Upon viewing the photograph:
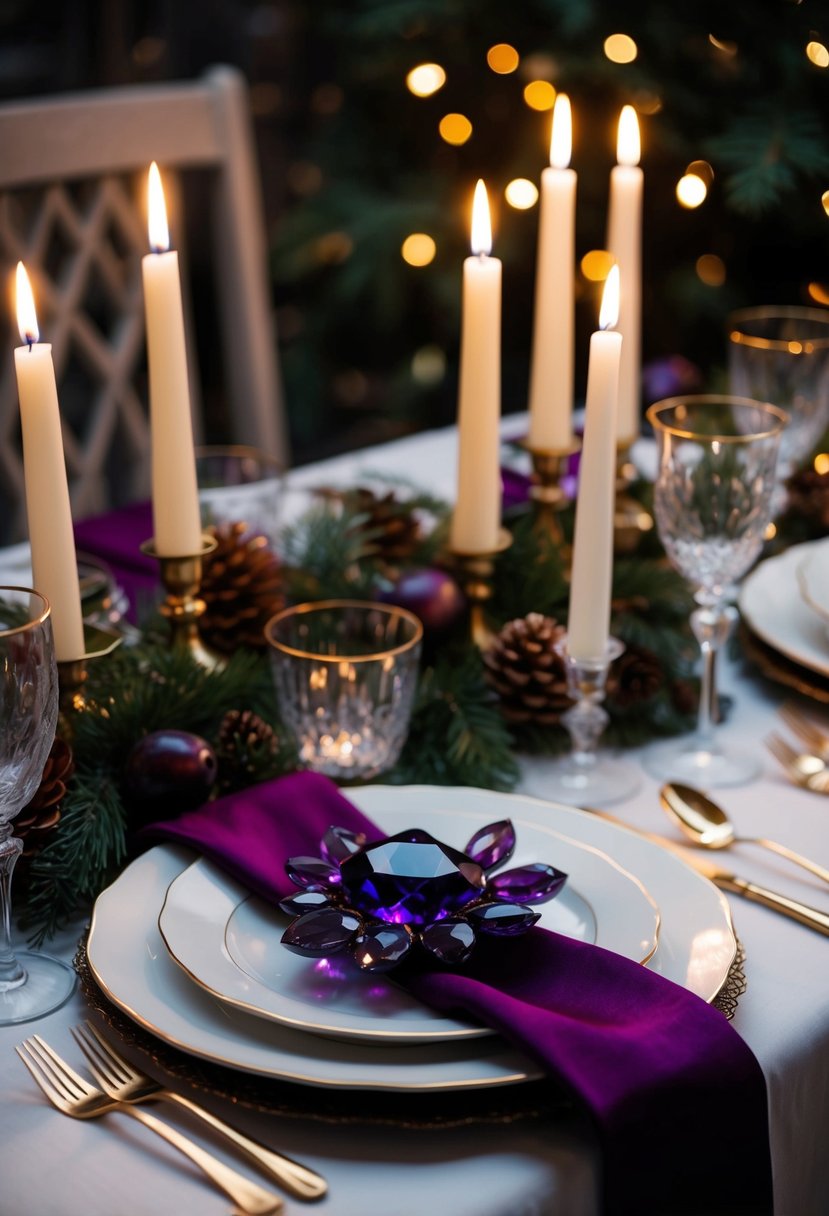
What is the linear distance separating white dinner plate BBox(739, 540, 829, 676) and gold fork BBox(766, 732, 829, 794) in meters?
0.07

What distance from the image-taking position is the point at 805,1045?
627 mm

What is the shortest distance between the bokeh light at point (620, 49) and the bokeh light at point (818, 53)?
454 mm

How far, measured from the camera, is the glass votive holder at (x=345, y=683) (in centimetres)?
80

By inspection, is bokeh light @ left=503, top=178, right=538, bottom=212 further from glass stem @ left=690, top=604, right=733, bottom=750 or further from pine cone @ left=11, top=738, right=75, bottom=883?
pine cone @ left=11, top=738, right=75, bottom=883

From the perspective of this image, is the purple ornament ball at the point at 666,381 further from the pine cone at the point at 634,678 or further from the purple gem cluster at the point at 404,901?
the purple gem cluster at the point at 404,901

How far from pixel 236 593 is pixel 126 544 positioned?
28 centimetres

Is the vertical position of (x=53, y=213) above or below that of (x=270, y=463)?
above

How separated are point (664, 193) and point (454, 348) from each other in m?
0.56

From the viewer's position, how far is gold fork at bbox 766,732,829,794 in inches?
34.1

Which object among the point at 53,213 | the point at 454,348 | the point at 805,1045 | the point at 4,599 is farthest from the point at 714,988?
the point at 454,348

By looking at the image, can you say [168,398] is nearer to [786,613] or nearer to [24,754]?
[24,754]

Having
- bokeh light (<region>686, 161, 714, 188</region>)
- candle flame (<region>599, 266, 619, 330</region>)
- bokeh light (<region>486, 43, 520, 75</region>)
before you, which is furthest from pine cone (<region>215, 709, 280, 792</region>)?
bokeh light (<region>486, 43, 520, 75</region>)

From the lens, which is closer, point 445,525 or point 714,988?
point 714,988

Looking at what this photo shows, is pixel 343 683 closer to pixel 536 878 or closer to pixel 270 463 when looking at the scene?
pixel 536 878
